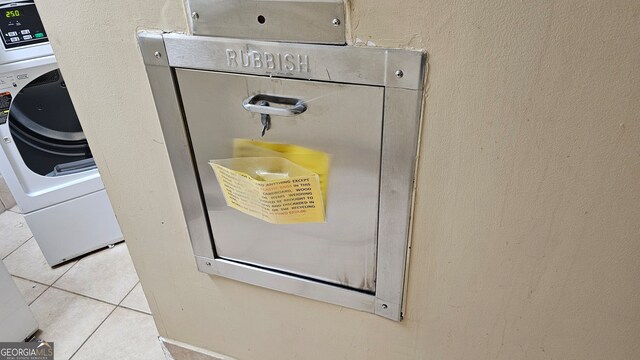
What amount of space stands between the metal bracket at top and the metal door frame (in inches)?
0.5

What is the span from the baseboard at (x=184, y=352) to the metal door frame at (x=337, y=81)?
42 cm

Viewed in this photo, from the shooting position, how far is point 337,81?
2.26 feet

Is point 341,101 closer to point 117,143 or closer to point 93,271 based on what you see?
point 117,143

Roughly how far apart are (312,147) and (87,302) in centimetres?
135

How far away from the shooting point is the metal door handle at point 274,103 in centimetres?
73

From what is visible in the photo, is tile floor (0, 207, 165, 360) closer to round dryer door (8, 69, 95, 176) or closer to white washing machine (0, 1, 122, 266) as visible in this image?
white washing machine (0, 1, 122, 266)

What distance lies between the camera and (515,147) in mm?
652

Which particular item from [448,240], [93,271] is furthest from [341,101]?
[93,271]

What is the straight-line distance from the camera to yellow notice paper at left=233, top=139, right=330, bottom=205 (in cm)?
78

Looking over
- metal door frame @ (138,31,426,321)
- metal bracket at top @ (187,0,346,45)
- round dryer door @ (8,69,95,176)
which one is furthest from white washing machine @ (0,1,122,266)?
metal bracket at top @ (187,0,346,45)

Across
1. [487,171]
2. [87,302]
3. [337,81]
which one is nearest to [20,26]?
[87,302]

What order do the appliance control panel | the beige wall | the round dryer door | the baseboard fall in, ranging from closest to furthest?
the beige wall < the baseboard < the appliance control panel < the round dryer door

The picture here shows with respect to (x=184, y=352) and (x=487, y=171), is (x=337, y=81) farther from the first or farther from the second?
(x=184, y=352)

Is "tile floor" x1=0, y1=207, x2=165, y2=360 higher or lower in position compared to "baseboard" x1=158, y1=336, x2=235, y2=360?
lower
